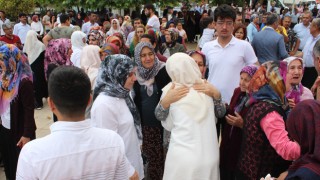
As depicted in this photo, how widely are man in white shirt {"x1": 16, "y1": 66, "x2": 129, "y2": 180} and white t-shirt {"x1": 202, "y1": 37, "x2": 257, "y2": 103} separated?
7.69 ft

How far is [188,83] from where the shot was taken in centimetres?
276

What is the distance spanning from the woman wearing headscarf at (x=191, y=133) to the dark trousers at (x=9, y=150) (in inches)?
71.3

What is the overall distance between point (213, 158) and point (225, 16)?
190 centimetres

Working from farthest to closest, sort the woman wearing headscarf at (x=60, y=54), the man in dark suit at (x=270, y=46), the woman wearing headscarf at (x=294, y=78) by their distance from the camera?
the man in dark suit at (x=270, y=46), the woman wearing headscarf at (x=60, y=54), the woman wearing headscarf at (x=294, y=78)

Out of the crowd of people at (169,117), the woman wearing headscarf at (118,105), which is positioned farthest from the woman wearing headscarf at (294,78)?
the woman wearing headscarf at (118,105)

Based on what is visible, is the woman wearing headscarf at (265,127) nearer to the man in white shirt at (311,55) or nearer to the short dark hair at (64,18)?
the man in white shirt at (311,55)

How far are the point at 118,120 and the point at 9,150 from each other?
1665 millimetres

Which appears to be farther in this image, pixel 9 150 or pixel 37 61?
pixel 37 61

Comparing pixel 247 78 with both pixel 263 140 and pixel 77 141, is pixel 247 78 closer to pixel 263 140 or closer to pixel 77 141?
pixel 263 140

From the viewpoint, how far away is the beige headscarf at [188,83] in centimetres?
261

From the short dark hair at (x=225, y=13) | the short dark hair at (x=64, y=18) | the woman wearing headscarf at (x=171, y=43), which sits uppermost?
the short dark hair at (x=225, y=13)

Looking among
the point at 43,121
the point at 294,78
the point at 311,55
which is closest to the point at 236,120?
the point at 294,78

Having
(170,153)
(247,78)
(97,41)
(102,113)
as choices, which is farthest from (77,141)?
(97,41)

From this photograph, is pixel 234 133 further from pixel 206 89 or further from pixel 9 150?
pixel 9 150
